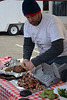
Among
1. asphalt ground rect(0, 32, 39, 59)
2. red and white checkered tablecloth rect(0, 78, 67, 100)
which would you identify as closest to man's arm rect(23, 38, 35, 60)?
red and white checkered tablecloth rect(0, 78, 67, 100)

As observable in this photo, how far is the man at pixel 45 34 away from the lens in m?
2.03

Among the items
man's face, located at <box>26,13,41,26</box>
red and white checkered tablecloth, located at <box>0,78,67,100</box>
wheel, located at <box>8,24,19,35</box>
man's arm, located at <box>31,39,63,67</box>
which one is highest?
wheel, located at <box>8,24,19,35</box>

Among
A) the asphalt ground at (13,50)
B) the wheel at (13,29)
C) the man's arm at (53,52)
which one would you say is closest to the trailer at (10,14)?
the wheel at (13,29)

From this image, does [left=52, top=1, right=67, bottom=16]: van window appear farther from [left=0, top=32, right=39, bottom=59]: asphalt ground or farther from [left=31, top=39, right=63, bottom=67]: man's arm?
[left=31, top=39, right=63, bottom=67]: man's arm

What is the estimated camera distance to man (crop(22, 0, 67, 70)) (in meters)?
2.03

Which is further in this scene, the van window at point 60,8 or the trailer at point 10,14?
the van window at point 60,8

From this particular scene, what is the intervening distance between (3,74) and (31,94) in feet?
2.10

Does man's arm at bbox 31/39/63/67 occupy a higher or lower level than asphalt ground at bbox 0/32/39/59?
lower

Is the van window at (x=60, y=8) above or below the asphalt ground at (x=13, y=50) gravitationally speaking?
above

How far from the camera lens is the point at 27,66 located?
6.97 ft

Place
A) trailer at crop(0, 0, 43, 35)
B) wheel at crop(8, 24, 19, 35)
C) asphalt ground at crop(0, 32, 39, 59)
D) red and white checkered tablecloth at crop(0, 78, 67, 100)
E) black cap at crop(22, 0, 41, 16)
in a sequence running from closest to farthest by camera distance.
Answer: red and white checkered tablecloth at crop(0, 78, 67, 100) → black cap at crop(22, 0, 41, 16) → asphalt ground at crop(0, 32, 39, 59) → trailer at crop(0, 0, 43, 35) → wheel at crop(8, 24, 19, 35)

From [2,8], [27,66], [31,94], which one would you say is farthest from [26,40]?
[2,8]

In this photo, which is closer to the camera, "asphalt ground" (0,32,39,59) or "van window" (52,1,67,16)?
"asphalt ground" (0,32,39,59)

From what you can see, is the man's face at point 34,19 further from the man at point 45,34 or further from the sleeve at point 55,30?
the sleeve at point 55,30
